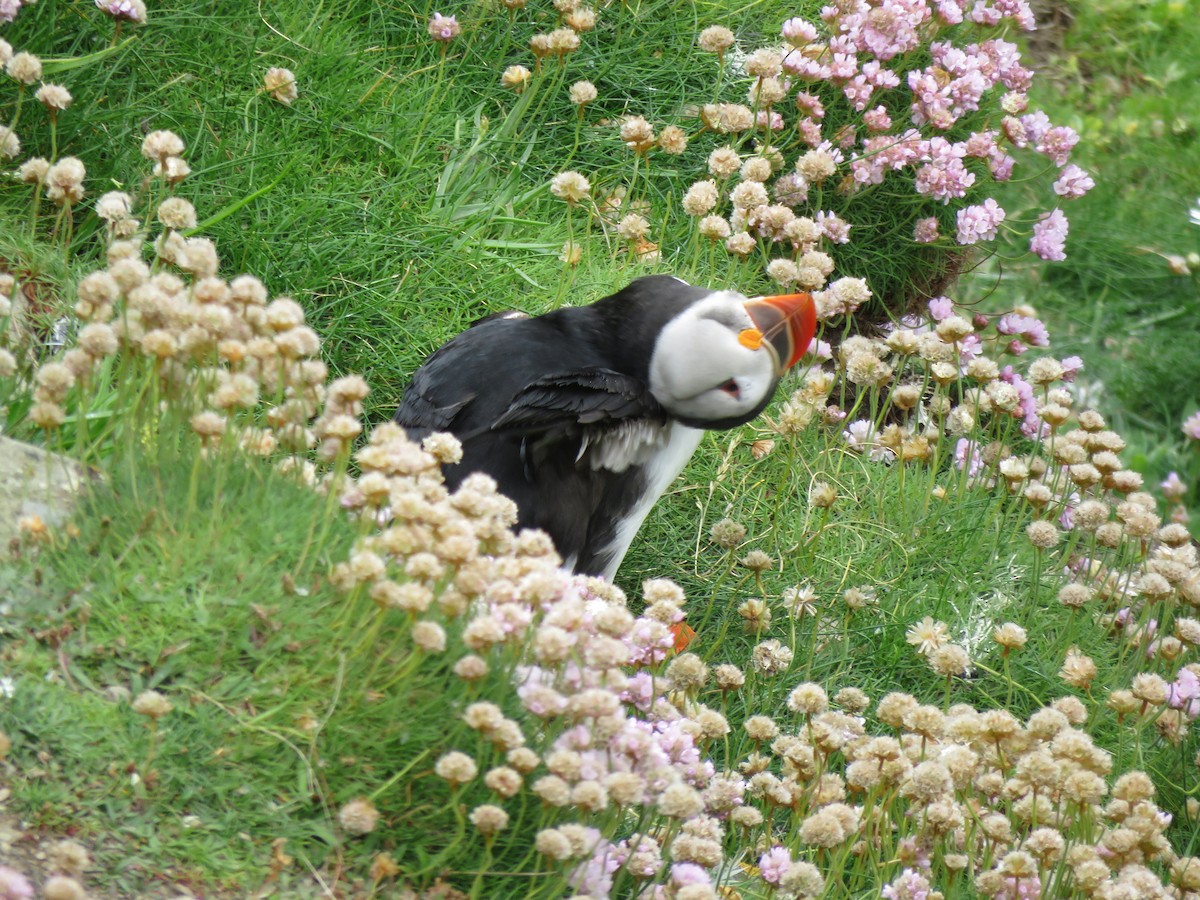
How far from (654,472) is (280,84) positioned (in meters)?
1.83

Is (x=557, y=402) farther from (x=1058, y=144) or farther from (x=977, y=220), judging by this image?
(x=1058, y=144)

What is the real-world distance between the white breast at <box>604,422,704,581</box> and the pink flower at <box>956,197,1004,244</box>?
1.71 metres

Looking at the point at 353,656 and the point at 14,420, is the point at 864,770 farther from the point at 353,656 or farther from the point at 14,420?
the point at 14,420

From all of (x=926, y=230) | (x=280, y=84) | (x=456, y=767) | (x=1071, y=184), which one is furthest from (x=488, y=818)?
(x=1071, y=184)

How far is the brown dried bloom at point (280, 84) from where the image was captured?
4504mm

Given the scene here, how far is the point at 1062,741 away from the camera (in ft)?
8.66

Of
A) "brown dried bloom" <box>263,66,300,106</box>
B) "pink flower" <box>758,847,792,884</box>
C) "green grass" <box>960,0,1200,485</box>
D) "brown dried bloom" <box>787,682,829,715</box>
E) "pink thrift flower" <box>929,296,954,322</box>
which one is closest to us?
"pink flower" <box>758,847,792,884</box>

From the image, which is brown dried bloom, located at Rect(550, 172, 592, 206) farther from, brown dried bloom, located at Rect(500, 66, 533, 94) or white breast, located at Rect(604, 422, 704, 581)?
white breast, located at Rect(604, 422, 704, 581)

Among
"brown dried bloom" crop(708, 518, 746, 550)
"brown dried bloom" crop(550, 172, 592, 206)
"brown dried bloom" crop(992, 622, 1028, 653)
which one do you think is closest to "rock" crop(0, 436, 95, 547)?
"brown dried bloom" crop(708, 518, 746, 550)

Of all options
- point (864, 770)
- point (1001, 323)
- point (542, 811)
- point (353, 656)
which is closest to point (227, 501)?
point (353, 656)

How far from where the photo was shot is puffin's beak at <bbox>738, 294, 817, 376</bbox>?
3.51m

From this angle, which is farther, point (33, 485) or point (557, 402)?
point (557, 402)

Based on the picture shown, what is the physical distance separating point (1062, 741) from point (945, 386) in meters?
2.12

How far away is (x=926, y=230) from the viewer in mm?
5230
